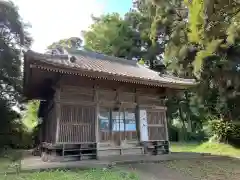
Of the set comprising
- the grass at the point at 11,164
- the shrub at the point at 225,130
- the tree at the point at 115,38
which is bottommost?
the grass at the point at 11,164

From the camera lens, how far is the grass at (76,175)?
6.61 meters

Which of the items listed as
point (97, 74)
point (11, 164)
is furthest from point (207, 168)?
point (11, 164)

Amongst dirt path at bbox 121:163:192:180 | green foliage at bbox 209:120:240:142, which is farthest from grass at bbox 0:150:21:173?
green foliage at bbox 209:120:240:142

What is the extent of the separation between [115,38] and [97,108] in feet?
65.0

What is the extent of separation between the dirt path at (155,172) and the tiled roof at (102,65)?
3601 millimetres

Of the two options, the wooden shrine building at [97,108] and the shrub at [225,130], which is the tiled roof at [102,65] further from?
the shrub at [225,130]

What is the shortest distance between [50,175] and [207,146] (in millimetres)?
12467

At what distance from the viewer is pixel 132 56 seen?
30.1 meters

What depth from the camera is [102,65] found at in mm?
12883

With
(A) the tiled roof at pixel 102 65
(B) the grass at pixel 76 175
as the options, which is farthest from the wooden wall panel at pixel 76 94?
(B) the grass at pixel 76 175

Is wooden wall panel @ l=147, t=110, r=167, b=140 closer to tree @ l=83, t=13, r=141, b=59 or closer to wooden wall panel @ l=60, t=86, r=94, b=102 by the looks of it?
wooden wall panel @ l=60, t=86, r=94, b=102

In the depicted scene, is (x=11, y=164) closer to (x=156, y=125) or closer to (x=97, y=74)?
(x=97, y=74)

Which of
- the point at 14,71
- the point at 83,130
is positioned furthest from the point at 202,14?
the point at 14,71

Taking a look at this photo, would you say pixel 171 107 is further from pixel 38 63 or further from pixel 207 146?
pixel 38 63
